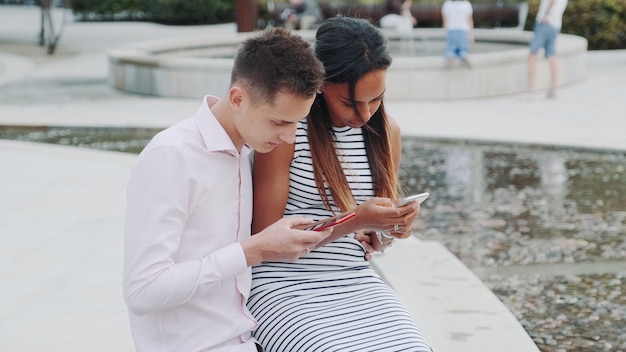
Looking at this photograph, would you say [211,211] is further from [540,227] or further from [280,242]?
[540,227]

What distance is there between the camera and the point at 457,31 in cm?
1344

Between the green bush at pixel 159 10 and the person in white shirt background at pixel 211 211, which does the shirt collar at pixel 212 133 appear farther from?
the green bush at pixel 159 10

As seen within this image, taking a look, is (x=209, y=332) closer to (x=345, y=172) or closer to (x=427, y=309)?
(x=345, y=172)

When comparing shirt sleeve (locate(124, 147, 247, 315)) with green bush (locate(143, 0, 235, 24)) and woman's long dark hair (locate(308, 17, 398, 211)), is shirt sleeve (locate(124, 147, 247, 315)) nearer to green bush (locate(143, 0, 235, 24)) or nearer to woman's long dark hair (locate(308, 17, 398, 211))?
woman's long dark hair (locate(308, 17, 398, 211))

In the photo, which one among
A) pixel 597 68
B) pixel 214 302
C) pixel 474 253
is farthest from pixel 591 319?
pixel 597 68

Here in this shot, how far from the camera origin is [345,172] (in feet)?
10.0

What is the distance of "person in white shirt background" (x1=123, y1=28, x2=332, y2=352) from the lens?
7.91 feet

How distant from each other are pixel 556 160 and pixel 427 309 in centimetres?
467

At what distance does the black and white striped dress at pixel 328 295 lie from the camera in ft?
8.91

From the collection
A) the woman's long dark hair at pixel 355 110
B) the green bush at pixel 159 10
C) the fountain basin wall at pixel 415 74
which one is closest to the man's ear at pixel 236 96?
the woman's long dark hair at pixel 355 110

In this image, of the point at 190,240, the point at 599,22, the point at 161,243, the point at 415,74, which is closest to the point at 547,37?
the point at 415,74

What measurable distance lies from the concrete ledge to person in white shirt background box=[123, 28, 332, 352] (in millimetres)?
1686

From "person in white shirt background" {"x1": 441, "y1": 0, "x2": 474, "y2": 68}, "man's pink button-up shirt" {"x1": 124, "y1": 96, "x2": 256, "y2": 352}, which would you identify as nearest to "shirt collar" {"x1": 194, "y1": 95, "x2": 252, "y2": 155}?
"man's pink button-up shirt" {"x1": 124, "y1": 96, "x2": 256, "y2": 352}

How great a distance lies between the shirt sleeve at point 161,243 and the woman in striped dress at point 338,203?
43 cm
